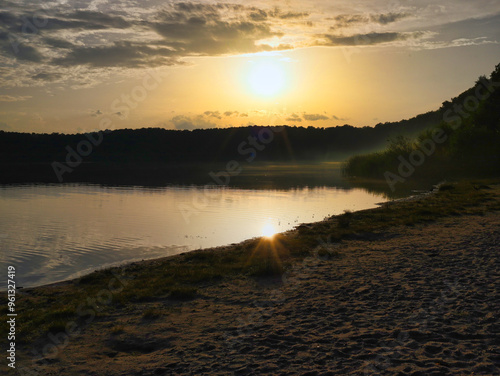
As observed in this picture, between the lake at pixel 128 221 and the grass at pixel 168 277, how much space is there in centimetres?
214

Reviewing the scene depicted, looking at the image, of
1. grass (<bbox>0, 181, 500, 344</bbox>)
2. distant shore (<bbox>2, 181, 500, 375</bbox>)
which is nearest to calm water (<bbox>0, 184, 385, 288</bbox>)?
grass (<bbox>0, 181, 500, 344</bbox>)

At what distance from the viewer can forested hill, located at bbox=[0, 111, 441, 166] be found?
15888 centimetres

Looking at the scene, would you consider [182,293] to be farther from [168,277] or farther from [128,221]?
[128,221]

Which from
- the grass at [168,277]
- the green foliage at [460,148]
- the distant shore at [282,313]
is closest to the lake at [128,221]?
the grass at [168,277]

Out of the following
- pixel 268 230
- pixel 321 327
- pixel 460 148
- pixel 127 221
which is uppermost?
pixel 460 148

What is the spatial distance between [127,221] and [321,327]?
66.0ft

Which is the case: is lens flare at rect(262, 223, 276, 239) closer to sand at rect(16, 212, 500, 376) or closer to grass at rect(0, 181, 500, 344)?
grass at rect(0, 181, 500, 344)

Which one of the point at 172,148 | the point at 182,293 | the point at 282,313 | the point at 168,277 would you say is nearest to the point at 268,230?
the point at 168,277

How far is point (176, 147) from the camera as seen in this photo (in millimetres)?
179750

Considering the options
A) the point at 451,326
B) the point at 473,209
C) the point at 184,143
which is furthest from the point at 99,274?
the point at 184,143

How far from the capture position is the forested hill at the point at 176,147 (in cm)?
15888

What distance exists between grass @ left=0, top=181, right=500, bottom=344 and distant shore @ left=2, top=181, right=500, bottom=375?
51 mm

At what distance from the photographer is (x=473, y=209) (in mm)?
22812

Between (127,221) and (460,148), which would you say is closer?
(127,221)
